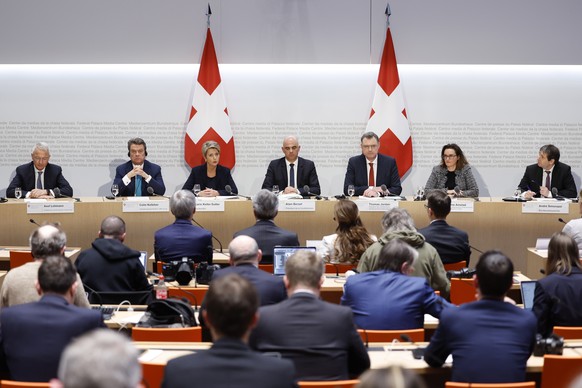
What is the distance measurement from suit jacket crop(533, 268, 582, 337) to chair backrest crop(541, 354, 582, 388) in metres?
0.72

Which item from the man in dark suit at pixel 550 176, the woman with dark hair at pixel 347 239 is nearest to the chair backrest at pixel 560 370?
the woman with dark hair at pixel 347 239

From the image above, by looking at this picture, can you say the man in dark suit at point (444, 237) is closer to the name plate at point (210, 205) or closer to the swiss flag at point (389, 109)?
the name plate at point (210, 205)

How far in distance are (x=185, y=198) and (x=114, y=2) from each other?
4.62 m

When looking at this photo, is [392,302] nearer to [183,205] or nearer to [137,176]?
[183,205]

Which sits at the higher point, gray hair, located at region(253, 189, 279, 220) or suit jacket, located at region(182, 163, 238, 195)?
suit jacket, located at region(182, 163, 238, 195)

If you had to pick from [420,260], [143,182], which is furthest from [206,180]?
[420,260]

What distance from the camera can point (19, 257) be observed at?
20.4 feet

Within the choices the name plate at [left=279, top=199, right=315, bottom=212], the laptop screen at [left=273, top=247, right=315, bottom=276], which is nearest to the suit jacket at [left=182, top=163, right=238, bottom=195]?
the name plate at [left=279, top=199, right=315, bottom=212]

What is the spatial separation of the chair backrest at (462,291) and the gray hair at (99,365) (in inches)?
147

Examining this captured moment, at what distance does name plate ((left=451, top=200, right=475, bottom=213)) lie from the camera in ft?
24.3

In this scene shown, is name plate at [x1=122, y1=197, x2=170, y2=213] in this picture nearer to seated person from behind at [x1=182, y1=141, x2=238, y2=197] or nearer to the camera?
seated person from behind at [x1=182, y1=141, x2=238, y2=197]

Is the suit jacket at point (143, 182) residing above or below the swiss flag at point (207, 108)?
below

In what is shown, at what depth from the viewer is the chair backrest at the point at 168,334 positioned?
12.5 feet

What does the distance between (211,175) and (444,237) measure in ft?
Result: 11.6
